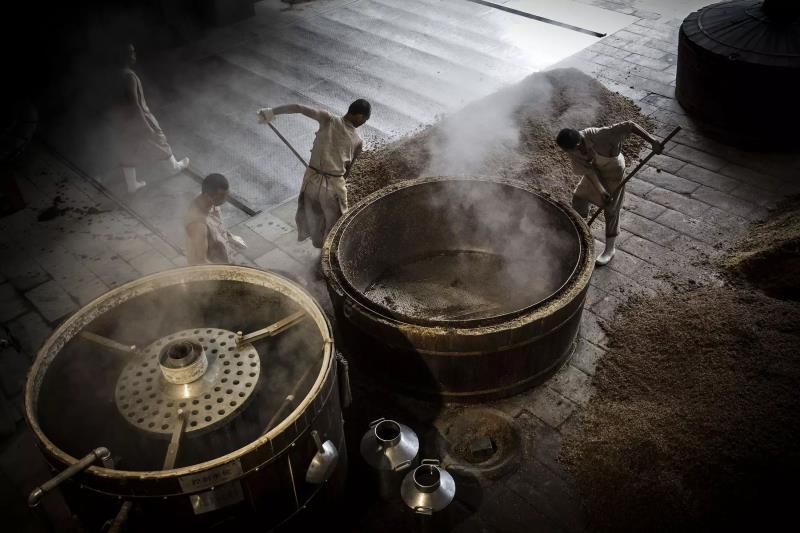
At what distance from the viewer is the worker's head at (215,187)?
565cm

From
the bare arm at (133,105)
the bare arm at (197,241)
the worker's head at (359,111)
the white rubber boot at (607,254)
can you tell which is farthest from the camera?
the bare arm at (133,105)

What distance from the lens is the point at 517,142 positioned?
358 inches

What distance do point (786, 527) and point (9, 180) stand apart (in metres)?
9.15

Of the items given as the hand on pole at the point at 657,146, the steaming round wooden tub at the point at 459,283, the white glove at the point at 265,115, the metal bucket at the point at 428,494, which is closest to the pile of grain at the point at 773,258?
the hand on pole at the point at 657,146

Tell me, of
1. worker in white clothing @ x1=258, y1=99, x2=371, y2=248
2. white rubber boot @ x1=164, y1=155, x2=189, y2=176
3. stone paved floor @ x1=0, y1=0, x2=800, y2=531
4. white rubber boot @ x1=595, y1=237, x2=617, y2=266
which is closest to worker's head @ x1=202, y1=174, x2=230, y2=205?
worker in white clothing @ x1=258, y1=99, x2=371, y2=248

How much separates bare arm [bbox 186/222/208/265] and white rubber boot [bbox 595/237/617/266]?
4.36 meters

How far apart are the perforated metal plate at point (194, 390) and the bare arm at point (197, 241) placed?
6.60 feet

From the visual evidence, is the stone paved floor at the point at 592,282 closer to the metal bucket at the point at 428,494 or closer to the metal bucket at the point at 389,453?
the metal bucket at the point at 428,494

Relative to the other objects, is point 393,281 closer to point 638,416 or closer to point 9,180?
point 638,416

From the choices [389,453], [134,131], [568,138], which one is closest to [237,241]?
[389,453]

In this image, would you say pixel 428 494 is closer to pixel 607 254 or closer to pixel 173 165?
pixel 607 254

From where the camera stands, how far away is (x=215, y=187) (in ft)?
18.7

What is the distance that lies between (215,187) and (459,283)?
284 cm

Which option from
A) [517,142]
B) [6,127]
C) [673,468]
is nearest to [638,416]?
[673,468]
